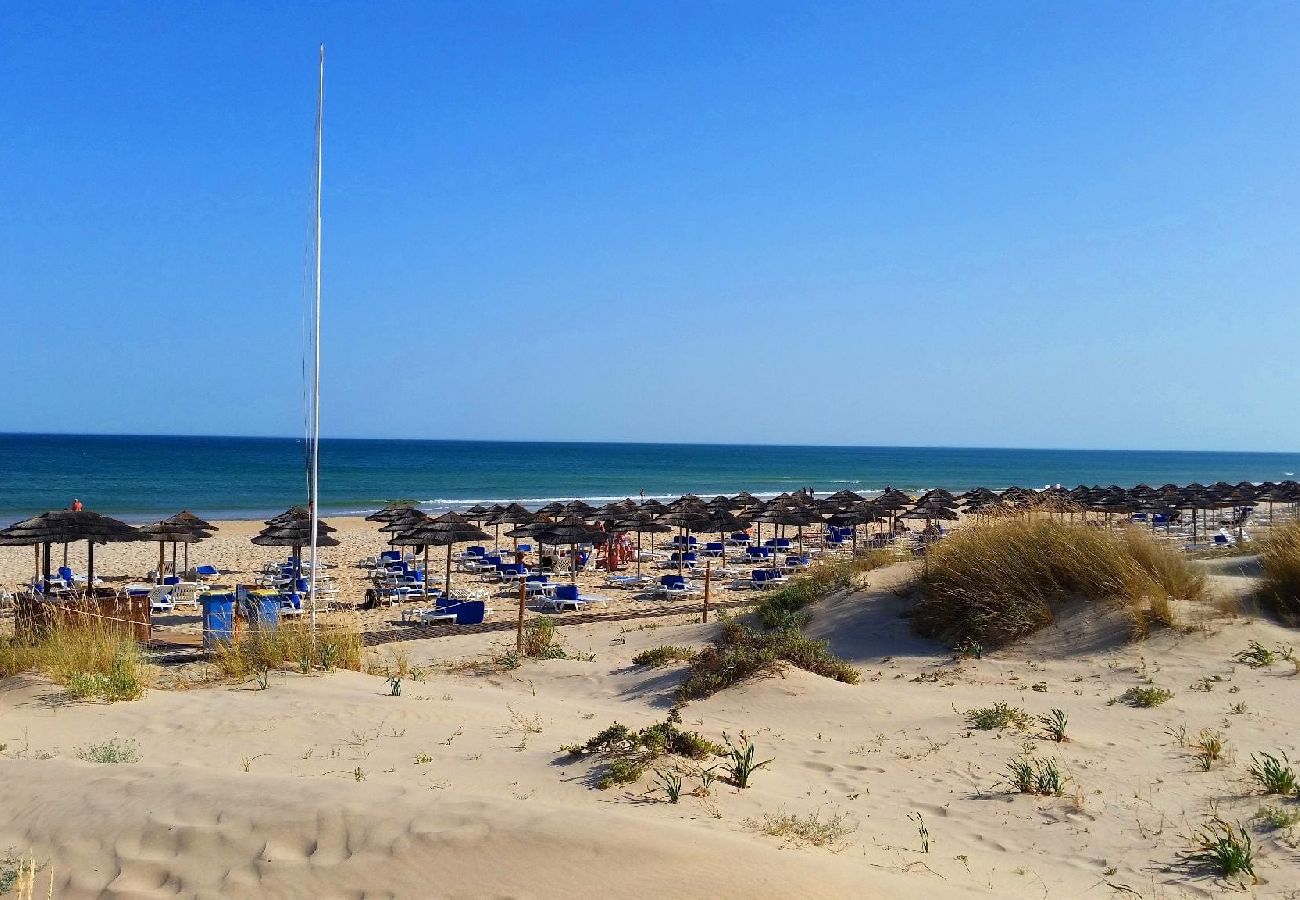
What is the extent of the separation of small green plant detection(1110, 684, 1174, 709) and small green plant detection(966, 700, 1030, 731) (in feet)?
3.49

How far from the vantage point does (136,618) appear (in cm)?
1289

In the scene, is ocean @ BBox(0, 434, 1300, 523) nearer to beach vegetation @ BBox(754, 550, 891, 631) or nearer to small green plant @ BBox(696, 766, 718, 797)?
beach vegetation @ BBox(754, 550, 891, 631)

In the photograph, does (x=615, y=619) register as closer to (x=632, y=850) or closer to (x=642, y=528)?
(x=642, y=528)

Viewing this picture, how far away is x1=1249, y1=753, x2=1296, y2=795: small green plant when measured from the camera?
18.2ft

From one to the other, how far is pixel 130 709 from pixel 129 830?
9.98 ft

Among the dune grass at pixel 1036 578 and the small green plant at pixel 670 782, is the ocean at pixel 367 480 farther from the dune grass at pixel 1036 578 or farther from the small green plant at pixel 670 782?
the small green plant at pixel 670 782

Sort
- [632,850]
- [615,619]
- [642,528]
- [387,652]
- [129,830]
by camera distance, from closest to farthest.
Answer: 1. [632,850]
2. [129,830]
3. [387,652]
4. [615,619]
5. [642,528]

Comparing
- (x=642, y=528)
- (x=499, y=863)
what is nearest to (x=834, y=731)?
(x=499, y=863)

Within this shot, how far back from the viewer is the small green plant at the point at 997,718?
7.26 meters

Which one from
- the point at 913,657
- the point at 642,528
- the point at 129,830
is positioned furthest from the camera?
the point at 642,528

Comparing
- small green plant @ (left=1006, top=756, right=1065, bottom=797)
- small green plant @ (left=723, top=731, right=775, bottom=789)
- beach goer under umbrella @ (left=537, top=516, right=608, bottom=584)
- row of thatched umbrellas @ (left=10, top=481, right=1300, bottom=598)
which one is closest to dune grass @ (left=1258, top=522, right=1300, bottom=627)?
row of thatched umbrellas @ (left=10, top=481, right=1300, bottom=598)

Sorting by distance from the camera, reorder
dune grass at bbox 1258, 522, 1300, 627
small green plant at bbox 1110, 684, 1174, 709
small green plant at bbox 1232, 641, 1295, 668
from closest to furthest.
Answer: small green plant at bbox 1110, 684, 1174, 709 → small green plant at bbox 1232, 641, 1295, 668 → dune grass at bbox 1258, 522, 1300, 627

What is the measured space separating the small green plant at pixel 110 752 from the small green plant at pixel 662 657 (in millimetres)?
5128

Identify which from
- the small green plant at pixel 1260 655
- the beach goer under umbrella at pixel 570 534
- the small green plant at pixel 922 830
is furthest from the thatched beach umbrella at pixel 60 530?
the small green plant at pixel 1260 655
